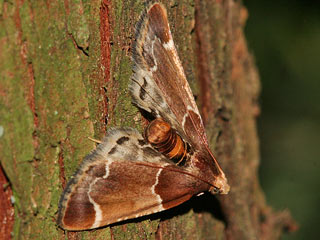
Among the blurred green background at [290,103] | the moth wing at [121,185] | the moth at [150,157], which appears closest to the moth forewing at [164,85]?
the moth at [150,157]

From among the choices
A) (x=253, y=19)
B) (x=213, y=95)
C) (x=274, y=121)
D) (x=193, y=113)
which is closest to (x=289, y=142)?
(x=274, y=121)

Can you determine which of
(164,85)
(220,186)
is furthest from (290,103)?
(164,85)

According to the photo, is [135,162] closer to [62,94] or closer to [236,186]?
[62,94]

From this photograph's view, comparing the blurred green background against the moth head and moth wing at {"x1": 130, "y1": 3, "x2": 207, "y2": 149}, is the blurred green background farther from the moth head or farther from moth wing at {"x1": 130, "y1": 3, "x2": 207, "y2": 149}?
moth wing at {"x1": 130, "y1": 3, "x2": 207, "y2": 149}

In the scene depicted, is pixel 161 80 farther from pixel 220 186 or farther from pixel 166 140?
pixel 220 186

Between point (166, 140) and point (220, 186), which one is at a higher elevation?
point (166, 140)

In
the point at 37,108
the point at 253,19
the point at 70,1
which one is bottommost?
the point at 37,108
